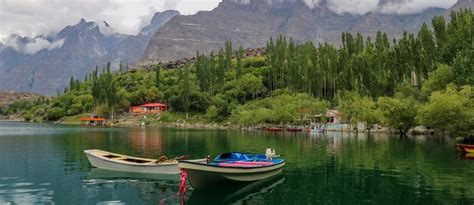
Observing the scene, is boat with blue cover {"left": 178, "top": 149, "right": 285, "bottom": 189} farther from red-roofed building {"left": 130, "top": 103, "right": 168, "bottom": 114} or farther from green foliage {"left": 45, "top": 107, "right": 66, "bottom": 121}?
green foliage {"left": 45, "top": 107, "right": 66, "bottom": 121}

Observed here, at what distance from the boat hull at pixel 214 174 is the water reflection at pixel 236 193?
17.9 inches

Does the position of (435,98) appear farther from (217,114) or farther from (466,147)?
(217,114)

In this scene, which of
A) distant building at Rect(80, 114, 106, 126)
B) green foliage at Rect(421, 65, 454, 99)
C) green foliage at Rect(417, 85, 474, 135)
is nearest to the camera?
green foliage at Rect(417, 85, 474, 135)

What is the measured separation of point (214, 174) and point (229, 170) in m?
1.22

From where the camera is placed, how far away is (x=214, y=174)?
27.8 metres

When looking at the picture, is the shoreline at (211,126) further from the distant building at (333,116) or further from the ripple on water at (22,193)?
the ripple on water at (22,193)

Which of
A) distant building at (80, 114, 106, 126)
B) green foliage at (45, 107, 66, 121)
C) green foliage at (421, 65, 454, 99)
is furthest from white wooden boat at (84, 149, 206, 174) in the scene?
green foliage at (45, 107, 66, 121)

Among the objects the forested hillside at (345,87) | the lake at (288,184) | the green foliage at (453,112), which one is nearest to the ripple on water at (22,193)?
the lake at (288,184)

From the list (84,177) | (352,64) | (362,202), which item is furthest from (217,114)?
(362,202)

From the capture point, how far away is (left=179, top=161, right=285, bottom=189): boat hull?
26.8 metres

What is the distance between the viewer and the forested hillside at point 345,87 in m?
73.3

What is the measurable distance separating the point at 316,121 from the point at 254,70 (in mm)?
65580

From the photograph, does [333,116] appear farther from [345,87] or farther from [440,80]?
[440,80]

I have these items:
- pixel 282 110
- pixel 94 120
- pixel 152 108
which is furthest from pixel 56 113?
pixel 282 110
